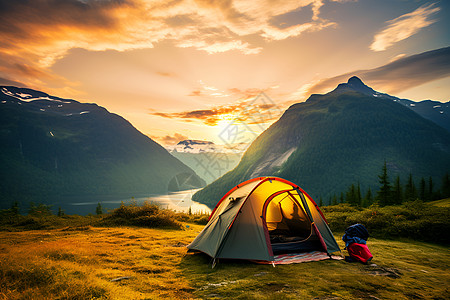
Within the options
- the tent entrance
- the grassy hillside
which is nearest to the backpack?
the grassy hillside

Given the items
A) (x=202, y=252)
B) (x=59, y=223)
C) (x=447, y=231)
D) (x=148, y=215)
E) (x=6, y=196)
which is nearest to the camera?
(x=202, y=252)

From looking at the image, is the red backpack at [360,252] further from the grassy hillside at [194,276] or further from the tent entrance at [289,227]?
the tent entrance at [289,227]

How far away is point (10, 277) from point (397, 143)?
18807cm

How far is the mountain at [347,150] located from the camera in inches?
5226

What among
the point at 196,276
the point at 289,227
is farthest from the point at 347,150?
the point at 196,276

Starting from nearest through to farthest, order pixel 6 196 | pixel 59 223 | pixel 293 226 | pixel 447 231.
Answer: pixel 293 226, pixel 447 231, pixel 59 223, pixel 6 196

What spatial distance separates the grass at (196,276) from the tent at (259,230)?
44cm

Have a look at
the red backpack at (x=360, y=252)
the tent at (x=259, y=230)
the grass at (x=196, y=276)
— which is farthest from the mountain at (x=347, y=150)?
the grass at (x=196, y=276)

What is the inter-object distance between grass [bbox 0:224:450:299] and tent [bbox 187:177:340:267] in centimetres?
44

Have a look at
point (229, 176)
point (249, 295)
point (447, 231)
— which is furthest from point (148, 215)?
point (229, 176)

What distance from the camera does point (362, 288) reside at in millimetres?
5242

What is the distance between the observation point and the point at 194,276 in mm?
6098

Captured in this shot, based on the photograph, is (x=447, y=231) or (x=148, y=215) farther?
(x=148, y=215)

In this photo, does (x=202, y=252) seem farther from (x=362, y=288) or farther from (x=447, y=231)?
(x=447, y=231)
